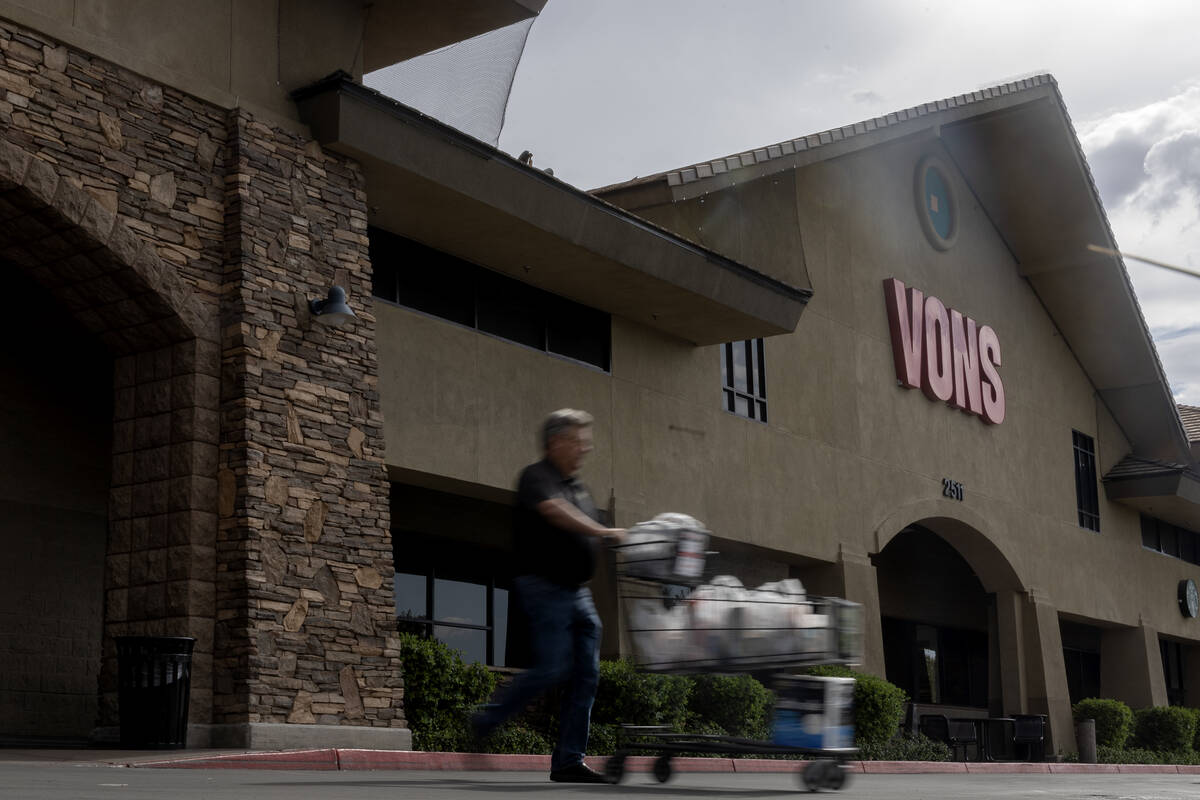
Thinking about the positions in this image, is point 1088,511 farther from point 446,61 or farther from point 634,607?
point 634,607

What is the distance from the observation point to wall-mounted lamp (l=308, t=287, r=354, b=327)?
48.3 feet

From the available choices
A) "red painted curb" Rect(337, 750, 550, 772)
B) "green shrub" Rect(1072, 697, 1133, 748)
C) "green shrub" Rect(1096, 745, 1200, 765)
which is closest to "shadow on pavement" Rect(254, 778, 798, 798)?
"red painted curb" Rect(337, 750, 550, 772)

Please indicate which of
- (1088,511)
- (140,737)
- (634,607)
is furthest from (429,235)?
(1088,511)

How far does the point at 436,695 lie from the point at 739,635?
7.99 m

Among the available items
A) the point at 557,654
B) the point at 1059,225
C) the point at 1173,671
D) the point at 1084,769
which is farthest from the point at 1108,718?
the point at 557,654

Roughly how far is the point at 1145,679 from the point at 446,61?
966 inches

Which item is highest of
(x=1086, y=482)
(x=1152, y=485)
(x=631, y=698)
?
(x=1086, y=482)

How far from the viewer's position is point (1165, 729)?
3297 cm

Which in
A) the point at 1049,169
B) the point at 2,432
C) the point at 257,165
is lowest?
the point at 2,432

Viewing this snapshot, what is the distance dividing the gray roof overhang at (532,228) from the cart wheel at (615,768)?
29.1 ft

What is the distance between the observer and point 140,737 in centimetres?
1238

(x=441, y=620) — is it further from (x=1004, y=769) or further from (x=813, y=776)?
(x=813, y=776)

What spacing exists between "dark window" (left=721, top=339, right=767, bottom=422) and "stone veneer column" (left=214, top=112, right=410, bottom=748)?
926cm

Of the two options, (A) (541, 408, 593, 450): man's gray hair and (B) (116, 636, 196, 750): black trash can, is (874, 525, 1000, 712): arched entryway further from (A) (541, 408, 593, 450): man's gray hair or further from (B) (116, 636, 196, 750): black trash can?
(A) (541, 408, 593, 450): man's gray hair
